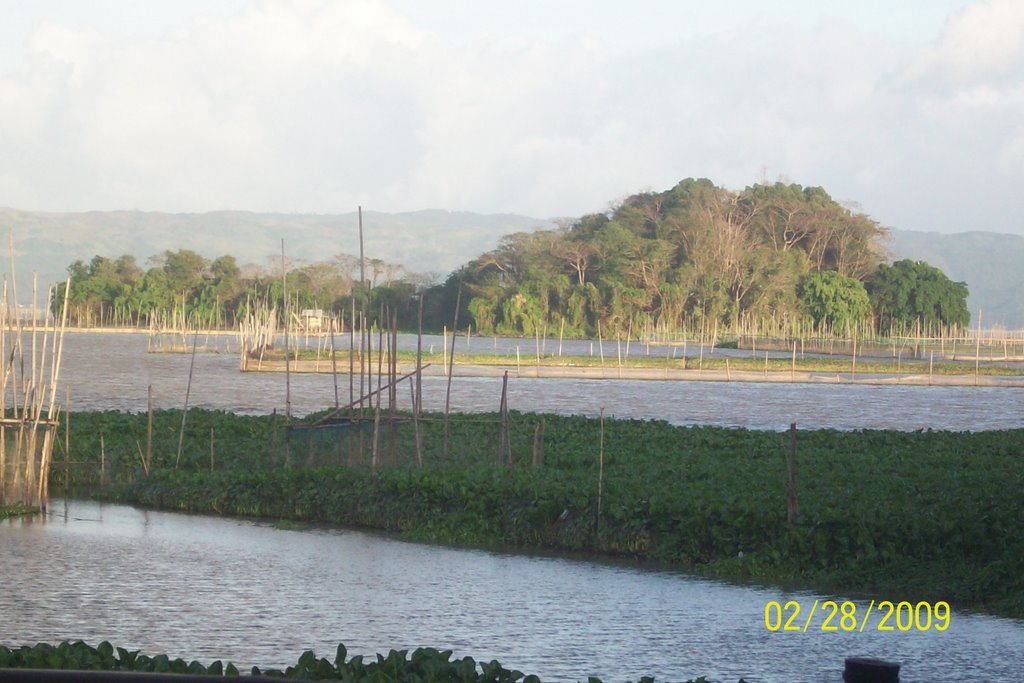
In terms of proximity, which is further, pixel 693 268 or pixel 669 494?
pixel 693 268

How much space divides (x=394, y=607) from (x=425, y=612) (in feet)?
1.14

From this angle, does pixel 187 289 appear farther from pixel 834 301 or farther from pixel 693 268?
pixel 834 301

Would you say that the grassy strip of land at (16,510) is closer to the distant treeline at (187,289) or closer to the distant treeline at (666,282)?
the distant treeline at (666,282)

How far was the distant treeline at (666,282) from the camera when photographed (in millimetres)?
92500

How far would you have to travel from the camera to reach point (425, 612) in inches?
426

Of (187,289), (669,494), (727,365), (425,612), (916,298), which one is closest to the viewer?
(425,612)

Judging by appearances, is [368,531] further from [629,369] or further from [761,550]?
[629,369]

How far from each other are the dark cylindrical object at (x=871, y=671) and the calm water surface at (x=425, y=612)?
4213 mm

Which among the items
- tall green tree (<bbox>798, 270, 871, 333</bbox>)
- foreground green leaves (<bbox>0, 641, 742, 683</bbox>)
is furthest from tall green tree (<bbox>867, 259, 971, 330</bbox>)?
foreground green leaves (<bbox>0, 641, 742, 683</bbox>)

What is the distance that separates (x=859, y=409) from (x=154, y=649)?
31.8 metres

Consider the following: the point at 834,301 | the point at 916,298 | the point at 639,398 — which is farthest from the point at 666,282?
the point at 639,398

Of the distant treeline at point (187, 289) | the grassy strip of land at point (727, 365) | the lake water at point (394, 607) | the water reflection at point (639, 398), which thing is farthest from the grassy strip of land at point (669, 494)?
the distant treeline at point (187, 289)

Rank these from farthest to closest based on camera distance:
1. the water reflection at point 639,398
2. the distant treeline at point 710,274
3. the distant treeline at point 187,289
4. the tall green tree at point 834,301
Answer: the distant treeline at point 187,289 < the distant treeline at point 710,274 < the tall green tree at point 834,301 < the water reflection at point 639,398

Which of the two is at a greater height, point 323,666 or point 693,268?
point 693,268
